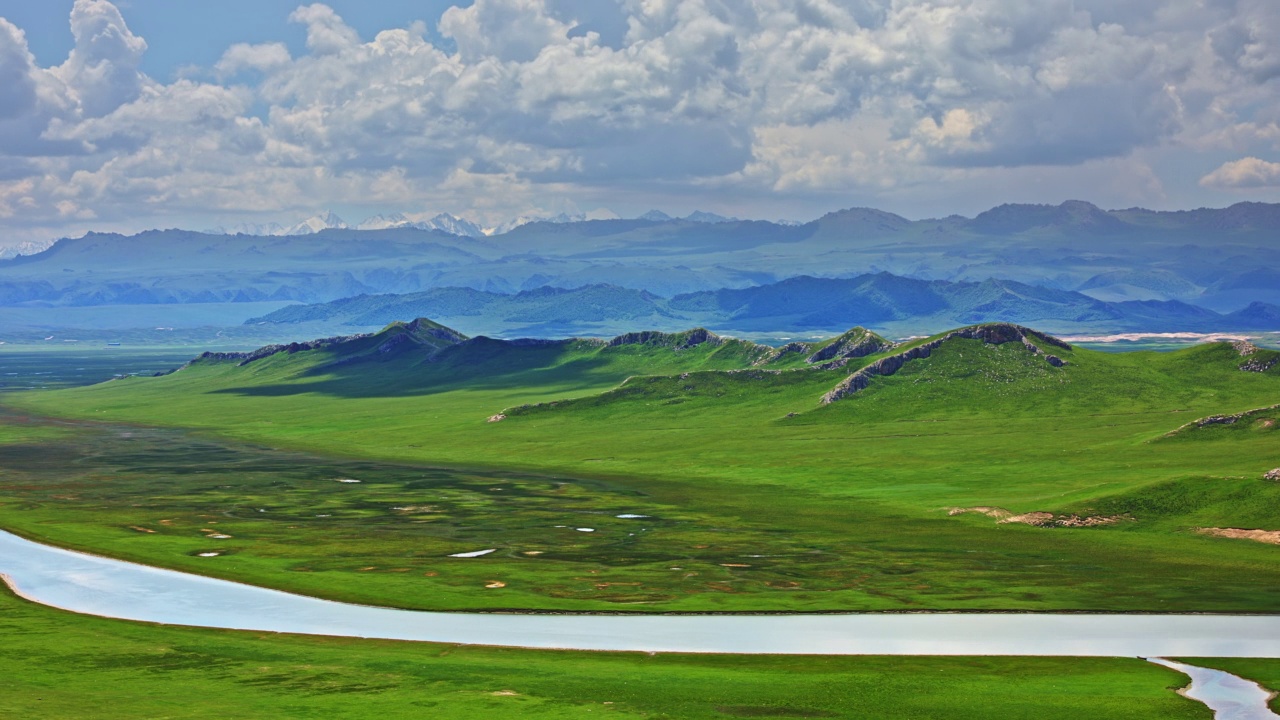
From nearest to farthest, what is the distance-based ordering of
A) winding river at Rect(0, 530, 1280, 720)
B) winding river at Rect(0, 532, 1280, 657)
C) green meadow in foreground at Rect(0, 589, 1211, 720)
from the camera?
green meadow in foreground at Rect(0, 589, 1211, 720)
winding river at Rect(0, 530, 1280, 720)
winding river at Rect(0, 532, 1280, 657)

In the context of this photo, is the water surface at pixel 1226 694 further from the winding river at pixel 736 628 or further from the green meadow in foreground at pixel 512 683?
the green meadow in foreground at pixel 512 683

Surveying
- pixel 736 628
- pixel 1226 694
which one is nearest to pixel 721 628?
pixel 736 628

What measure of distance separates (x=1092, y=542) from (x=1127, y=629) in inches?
1780

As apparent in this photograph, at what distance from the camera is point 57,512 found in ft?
636

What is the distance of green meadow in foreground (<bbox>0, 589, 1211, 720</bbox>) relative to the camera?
89.1m

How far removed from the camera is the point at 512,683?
97062mm

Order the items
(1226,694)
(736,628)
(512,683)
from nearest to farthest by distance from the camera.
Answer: (1226,694), (512,683), (736,628)

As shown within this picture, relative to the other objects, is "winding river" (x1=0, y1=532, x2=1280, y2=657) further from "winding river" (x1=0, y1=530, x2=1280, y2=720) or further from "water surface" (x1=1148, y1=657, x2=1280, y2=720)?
"water surface" (x1=1148, y1=657, x2=1280, y2=720)

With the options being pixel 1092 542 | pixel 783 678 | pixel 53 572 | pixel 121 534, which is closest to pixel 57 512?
pixel 121 534

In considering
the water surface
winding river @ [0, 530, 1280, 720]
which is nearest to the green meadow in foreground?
the water surface

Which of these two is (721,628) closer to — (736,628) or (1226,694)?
(736,628)

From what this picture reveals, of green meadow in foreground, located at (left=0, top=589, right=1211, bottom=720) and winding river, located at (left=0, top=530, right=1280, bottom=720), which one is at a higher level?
winding river, located at (left=0, top=530, right=1280, bottom=720)

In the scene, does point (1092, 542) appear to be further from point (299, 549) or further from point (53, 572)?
point (53, 572)

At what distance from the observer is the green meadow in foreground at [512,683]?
89.1 m
